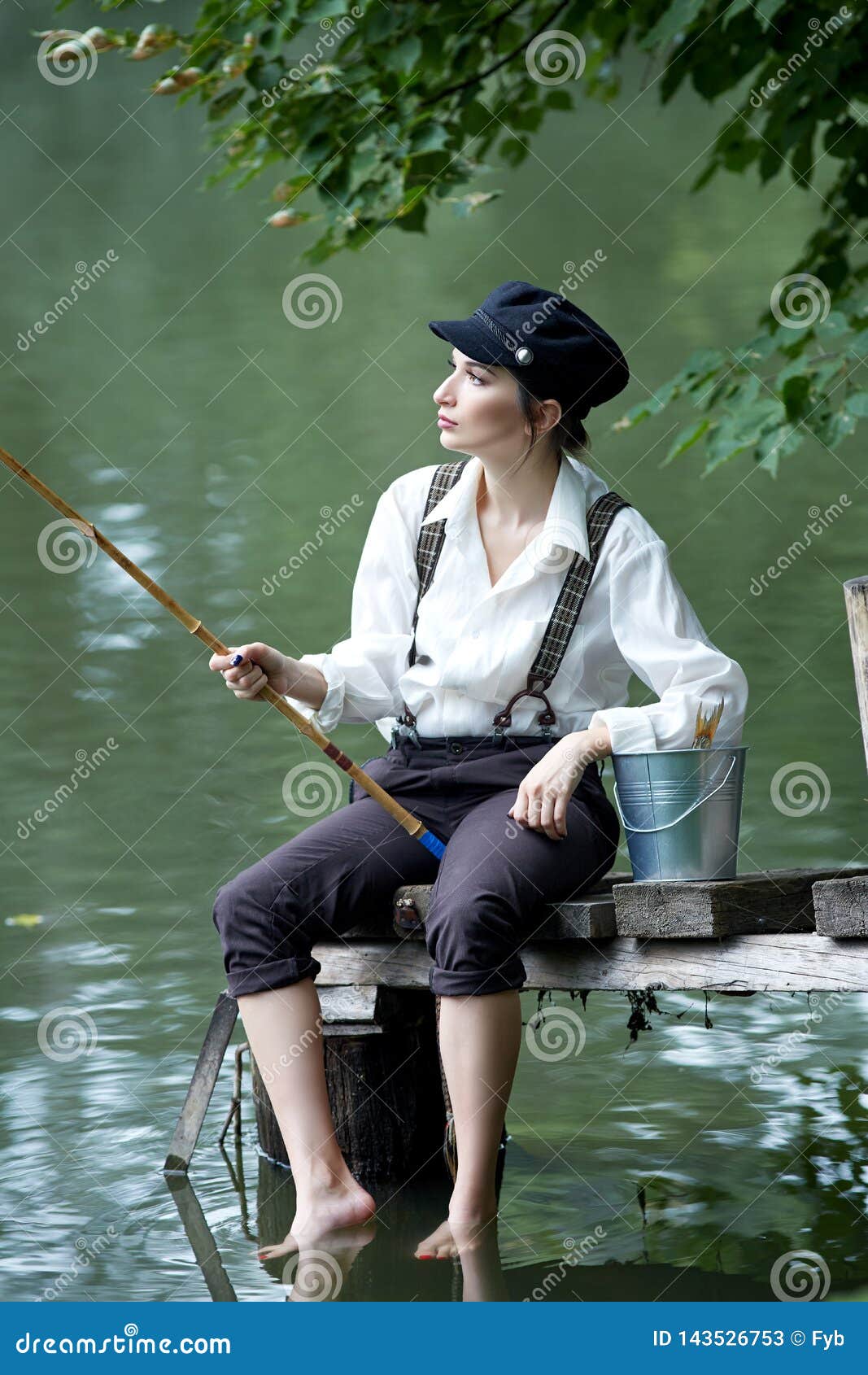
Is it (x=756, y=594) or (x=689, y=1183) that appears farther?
(x=756, y=594)

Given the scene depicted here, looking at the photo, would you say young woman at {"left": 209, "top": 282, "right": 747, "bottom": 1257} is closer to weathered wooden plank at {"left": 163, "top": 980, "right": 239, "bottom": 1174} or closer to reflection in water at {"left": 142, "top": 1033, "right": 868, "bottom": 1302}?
reflection in water at {"left": 142, "top": 1033, "right": 868, "bottom": 1302}

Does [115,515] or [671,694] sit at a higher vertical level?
[671,694]

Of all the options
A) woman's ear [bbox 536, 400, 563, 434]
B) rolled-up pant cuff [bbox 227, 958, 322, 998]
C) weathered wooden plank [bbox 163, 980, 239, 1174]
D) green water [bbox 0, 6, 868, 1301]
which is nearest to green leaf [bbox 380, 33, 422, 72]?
woman's ear [bbox 536, 400, 563, 434]

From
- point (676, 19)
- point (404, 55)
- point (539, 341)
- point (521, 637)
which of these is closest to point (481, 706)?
point (521, 637)

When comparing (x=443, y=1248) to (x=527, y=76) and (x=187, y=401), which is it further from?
(x=187, y=401)

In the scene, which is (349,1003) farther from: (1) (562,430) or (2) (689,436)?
(2) (689,436)

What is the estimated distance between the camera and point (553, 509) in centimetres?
293

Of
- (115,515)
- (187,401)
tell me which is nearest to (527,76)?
(115,515)

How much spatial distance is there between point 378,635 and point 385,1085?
2.45 ft

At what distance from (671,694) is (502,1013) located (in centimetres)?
54

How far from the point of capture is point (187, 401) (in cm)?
1167

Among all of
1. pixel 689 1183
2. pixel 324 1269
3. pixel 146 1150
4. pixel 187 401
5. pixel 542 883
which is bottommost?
pixel 187 401

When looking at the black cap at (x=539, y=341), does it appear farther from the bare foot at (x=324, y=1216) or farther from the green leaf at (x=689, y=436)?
the bare foot at (x=324, y=1216)

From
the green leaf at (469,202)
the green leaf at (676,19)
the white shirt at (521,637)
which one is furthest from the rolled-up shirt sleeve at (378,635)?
the green leaf at (469,202)
